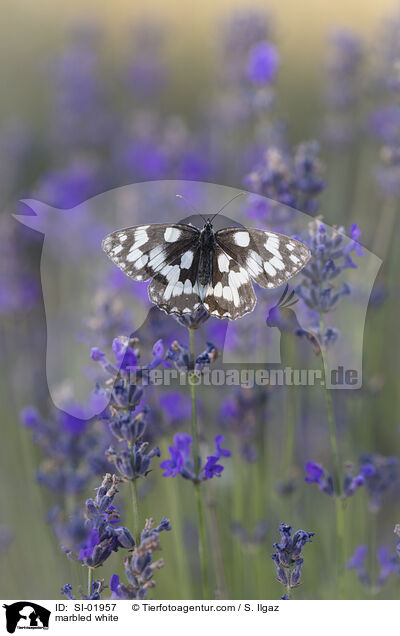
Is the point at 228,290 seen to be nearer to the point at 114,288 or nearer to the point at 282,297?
the point at 282,297

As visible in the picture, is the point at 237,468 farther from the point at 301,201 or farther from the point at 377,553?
the point at 301,201

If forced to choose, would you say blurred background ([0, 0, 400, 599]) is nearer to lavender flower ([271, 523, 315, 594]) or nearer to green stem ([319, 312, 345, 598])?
green stem ([319, 312, 345, 598])

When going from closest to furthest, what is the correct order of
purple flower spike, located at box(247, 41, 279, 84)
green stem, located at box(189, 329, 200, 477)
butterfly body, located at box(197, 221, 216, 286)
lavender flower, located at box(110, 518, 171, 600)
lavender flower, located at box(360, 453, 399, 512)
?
1. lavender flower, located at box(110, 518, 171, 600)
2. green stem, located at box(189, 329, 200, 477)
3. butterfly body, located at box(197, 221, 216, 286)
4. lavender flower, located at box(360, 453, 399, 512)
5. purple flower spike, located at box(247, 41, 279, 84)

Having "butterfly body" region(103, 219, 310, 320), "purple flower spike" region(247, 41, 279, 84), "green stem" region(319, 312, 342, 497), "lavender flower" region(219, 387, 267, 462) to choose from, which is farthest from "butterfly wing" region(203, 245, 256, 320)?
"purple flower spike" region(247, 41, 279, 84)

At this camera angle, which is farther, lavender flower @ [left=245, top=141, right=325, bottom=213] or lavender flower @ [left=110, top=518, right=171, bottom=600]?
lavender flower @ [left=245, top=141, right=325, bottom=213]

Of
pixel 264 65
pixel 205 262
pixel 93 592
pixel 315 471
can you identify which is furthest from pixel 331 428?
pixel 264 65

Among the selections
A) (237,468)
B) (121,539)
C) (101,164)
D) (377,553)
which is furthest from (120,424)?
(101,164)
